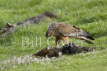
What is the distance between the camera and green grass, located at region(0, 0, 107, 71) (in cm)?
2125

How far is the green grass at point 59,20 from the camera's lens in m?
21.2

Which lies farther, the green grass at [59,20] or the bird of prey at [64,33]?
the bird of prey at [64,33]

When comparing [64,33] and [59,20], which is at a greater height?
[59,20]

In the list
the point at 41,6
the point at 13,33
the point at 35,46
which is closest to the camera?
the point at 35,46

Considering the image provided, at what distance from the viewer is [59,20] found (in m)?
56.4

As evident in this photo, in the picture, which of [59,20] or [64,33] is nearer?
[64,33]

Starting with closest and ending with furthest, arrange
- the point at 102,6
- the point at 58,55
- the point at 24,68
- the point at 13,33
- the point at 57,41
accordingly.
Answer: the point at 24,68 → the point at 58,55 → the point at 57,41 → the point at 13,33 → the point at 102,6

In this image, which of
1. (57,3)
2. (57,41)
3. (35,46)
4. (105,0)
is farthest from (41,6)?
(57,41)

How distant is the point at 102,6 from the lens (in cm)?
6059

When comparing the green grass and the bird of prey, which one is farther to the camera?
the bird of prey

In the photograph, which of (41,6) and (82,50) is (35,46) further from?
(41,6)

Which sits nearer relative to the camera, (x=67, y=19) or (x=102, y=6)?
(x=67, y=19)

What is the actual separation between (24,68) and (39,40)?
816 inches

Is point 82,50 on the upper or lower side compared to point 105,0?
lower
